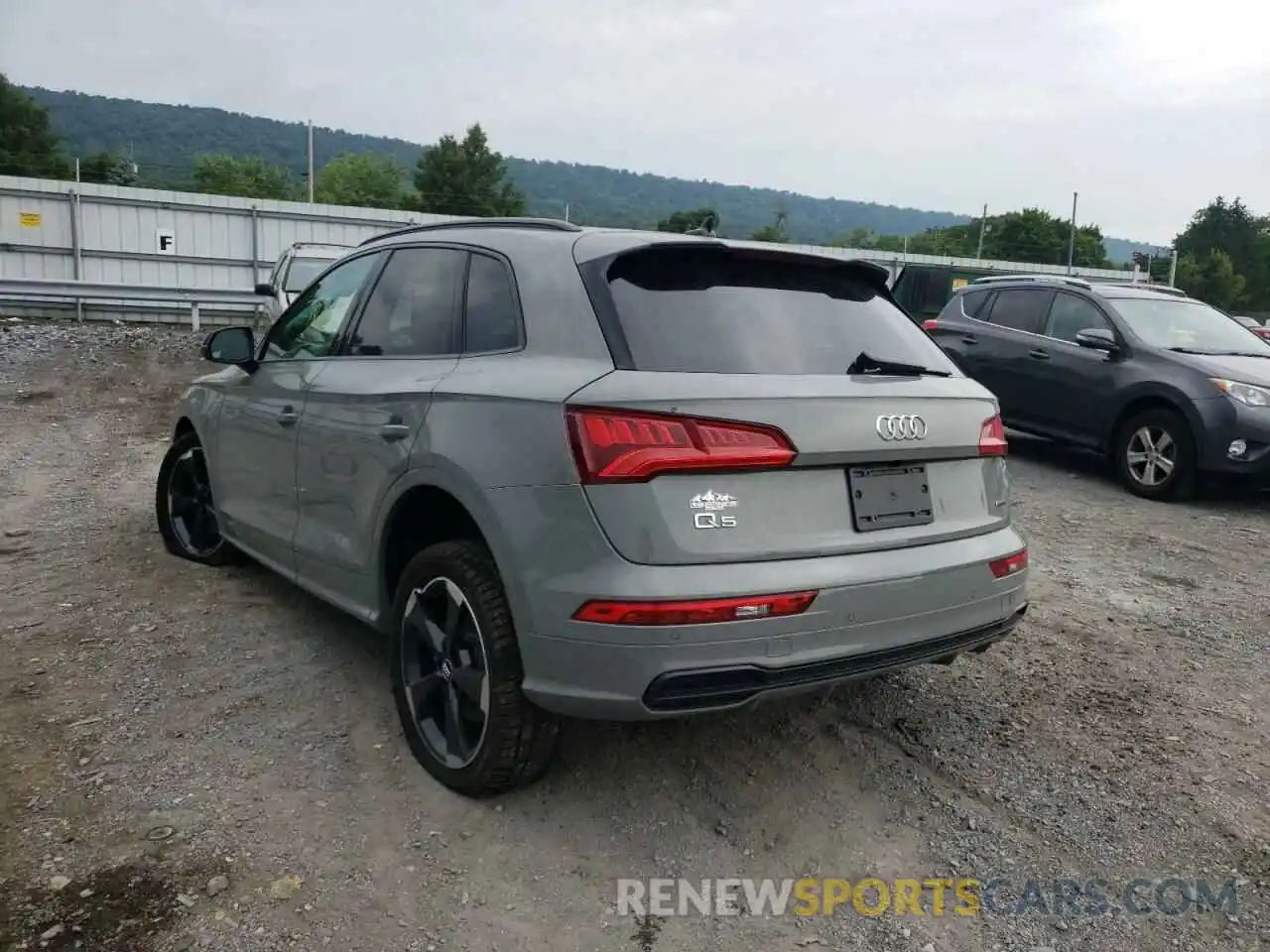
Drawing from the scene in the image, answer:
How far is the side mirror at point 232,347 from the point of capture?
4516mm

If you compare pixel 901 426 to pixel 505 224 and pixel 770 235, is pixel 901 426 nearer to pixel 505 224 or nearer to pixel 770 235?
pixel 505 224

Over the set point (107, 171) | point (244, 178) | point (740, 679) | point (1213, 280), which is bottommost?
point (740, 679)

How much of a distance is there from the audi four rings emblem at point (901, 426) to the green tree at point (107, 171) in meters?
67.2

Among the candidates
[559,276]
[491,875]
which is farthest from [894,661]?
[559,276]

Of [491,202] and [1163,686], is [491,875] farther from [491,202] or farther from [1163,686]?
[491,202]

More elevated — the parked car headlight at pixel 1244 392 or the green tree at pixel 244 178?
the green tree at pixel 244 178

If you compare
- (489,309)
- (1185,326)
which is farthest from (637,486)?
(1185,326)

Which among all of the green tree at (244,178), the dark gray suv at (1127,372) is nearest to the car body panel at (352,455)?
the dark gray suv at (1127,372)

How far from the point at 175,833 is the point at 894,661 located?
6.89 ft

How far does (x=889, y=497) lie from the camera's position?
288cm

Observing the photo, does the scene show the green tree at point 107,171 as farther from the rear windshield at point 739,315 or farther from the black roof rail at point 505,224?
the rear windshield at point 739,315

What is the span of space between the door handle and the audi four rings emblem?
1469 mm

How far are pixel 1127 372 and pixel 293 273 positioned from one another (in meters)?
8.78

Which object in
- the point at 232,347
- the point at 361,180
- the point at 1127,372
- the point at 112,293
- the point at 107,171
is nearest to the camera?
the point at 232,347
